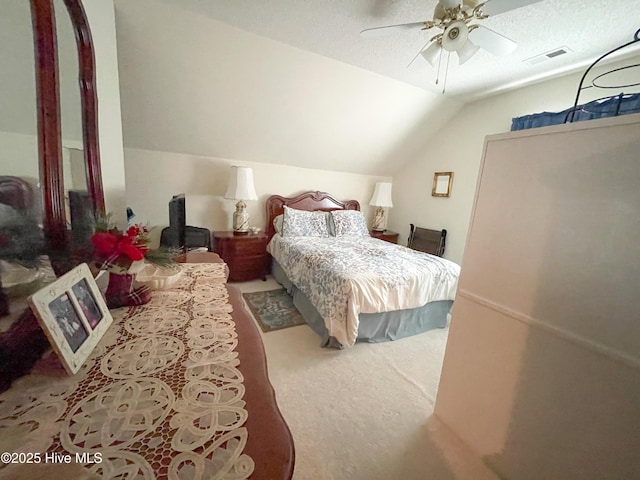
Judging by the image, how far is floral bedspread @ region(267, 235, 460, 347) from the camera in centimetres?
192

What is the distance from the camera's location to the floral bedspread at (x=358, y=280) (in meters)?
1.92

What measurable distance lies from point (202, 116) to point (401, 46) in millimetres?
2121

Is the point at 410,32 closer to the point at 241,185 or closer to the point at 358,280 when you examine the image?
the point at 358,280

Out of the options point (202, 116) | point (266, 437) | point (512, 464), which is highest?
point (202, 116)

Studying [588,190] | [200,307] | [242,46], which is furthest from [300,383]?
[242,46]

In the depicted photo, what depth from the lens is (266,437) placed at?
18.3 inches

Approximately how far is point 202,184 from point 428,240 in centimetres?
339

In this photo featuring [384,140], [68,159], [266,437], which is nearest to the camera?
[266,437]

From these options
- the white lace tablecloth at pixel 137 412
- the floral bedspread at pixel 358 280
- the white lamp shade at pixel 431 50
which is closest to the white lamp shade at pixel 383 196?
the floral bedspread at pixel 358 280

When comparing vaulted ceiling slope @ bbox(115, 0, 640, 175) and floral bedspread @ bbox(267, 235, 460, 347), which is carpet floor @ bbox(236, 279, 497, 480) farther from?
vaulted ceiling slope @ bbox(115, 0, 640, 175)

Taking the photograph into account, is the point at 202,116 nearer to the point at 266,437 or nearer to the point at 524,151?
the point at 524,151

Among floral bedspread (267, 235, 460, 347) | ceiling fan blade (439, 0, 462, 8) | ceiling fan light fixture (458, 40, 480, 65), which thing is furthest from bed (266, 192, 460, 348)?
ceiling fan blade (439, 0, 462, 8)

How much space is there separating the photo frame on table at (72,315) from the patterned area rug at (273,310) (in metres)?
1.71

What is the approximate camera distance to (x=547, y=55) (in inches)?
86.4
